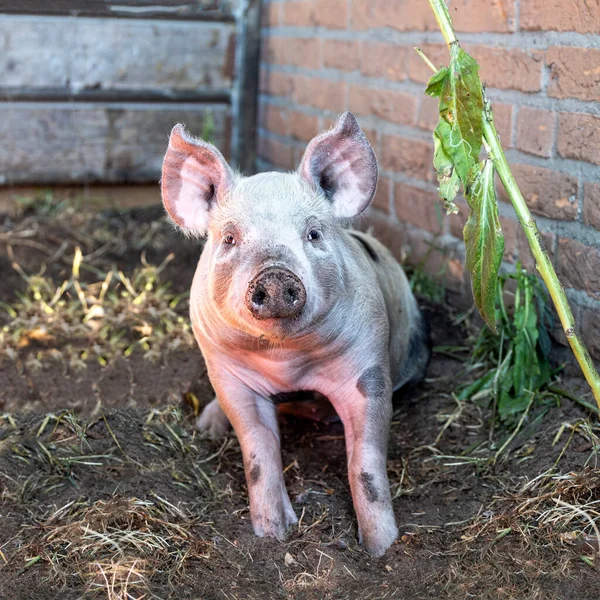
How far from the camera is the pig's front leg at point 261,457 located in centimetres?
302

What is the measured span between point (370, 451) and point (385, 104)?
2.37 m

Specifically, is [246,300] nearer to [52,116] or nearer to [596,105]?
[596,105]

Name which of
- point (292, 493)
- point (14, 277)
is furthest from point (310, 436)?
point (14, 277)

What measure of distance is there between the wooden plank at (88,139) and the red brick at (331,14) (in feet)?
3.76

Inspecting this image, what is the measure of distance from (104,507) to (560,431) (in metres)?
1.54

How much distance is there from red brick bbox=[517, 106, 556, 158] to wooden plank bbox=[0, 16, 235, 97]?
3.04 metres

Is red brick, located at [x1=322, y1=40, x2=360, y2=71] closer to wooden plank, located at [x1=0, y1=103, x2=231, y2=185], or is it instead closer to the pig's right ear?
wooden plank, located at [x1=0, y1=103, x2=231, y2=185]

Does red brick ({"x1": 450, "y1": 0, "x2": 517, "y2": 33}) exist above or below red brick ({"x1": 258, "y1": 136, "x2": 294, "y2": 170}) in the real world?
above

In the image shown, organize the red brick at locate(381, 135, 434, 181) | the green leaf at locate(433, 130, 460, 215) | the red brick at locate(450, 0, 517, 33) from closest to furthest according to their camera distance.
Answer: the green leaf at locate(433, 130, 460, 215)
the red brick at locate(450, 0, 517, 33)
the red brick at locate(381, 135, 434, 181)

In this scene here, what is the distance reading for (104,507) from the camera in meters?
2.93

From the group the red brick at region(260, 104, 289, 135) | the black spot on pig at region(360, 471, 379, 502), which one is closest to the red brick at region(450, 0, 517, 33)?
the black spot on pig at region(360, 471, 379, 502)

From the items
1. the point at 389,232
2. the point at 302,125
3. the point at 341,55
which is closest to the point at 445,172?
the point at 389,232

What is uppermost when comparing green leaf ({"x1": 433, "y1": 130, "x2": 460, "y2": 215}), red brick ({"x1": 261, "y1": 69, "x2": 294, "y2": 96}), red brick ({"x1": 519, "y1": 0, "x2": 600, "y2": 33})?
red brick ({"x1": 519, "y1": 0, "x2": 600, "y2": 33})

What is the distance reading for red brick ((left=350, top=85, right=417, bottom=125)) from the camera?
466cm
